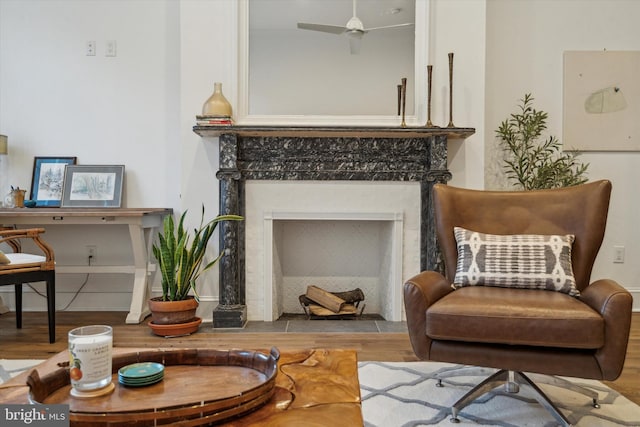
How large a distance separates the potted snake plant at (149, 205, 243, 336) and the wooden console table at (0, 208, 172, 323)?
262mm

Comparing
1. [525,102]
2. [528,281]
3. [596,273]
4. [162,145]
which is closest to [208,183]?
[162,145]

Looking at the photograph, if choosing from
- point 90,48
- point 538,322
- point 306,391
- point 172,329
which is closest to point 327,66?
point 90,48

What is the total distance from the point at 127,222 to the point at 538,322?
7.92 feet

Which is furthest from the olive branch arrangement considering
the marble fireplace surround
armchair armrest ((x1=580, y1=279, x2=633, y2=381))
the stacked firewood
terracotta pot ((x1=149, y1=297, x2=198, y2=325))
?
terracotta pot ((x1=149, y1=297, x2=198, y2=325))

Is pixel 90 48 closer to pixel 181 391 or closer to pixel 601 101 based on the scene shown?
pixel 181 391

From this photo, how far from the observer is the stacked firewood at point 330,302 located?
3184mm

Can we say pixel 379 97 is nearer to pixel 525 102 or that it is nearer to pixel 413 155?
pixel 413 155

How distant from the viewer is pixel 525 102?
130 inches

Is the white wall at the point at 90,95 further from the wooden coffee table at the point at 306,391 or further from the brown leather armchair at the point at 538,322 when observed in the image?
the wooden coffee table at the point at 306,391

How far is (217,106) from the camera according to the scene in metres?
2.93

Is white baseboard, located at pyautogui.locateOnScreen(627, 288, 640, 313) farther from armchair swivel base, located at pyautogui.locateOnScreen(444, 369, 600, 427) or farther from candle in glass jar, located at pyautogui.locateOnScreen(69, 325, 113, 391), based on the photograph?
candle in glass jar, located at pyautogui.locateOnScreen(69, 325, 113, 391)

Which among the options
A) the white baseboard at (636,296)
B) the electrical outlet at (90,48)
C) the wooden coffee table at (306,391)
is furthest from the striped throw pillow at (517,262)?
the electrical outlet at (90,48)

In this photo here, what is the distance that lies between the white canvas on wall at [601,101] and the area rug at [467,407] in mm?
2002

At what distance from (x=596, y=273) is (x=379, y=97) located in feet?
6.64
